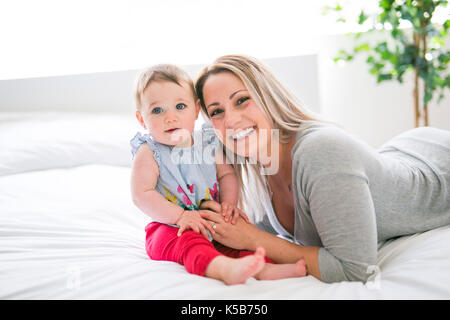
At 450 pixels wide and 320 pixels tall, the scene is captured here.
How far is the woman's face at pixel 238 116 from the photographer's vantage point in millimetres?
1024

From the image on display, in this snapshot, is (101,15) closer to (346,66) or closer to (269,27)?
(269,27)

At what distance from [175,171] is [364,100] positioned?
2.23 metres

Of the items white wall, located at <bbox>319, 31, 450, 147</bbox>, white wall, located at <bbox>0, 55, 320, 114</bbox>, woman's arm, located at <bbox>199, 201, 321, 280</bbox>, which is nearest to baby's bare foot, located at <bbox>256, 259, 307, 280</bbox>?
woman's arm, located at <bbox>199, 201, 321, 280</bbox>

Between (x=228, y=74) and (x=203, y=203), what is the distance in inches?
15.2

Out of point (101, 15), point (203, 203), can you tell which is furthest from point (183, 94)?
point (101, 15)

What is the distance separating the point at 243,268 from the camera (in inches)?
29.4

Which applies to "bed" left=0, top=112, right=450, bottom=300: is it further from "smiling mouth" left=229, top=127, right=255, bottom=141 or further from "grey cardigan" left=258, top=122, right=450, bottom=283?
"smiling mouth" left=229, top=127, right=255, bottom=141

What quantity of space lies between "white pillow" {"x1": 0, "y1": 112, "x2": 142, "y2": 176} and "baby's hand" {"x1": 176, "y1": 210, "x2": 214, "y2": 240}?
0.89 meters

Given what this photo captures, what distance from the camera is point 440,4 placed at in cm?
216

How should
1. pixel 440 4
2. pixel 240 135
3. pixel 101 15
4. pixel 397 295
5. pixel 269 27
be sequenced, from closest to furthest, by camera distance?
pixel 397 295, pixel 240 135, pixel 440 4, pixel 101 15, pixel 269 27

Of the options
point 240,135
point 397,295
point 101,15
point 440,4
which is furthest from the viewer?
point 101,15

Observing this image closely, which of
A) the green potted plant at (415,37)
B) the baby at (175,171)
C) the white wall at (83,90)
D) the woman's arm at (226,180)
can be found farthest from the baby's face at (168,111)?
the green potted plant at (415,37)

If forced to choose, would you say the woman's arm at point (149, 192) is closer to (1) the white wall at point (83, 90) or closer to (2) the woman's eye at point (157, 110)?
(2) the woman's eye at point (157, 110)

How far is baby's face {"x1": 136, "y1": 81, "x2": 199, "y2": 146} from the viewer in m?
1.07
